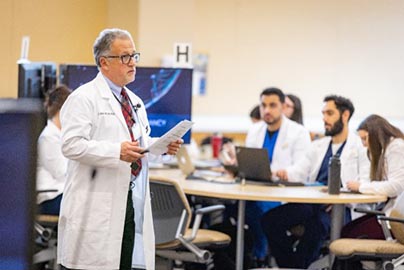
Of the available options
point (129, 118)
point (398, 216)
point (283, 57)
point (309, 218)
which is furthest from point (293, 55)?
point (129, 118)

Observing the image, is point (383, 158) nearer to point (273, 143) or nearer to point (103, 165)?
point (273, 143)

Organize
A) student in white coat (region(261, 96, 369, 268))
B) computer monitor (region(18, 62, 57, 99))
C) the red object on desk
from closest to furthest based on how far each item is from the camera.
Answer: student in white coat (region(261, 96, 369, 268)) < computer monitor (region(18, 62, 57, 99)) < the red object on desk

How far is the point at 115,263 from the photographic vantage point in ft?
11.8

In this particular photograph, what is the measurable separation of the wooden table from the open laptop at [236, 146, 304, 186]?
139mm

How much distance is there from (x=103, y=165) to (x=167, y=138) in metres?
0.30

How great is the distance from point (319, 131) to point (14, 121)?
28.1 feet

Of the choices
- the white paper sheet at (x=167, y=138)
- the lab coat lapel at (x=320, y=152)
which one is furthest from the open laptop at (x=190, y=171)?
the white paper sheet at (x=167, y=138)

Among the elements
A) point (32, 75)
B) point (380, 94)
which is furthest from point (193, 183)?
point (380, 94)

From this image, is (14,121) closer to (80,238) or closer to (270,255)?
(80,238)

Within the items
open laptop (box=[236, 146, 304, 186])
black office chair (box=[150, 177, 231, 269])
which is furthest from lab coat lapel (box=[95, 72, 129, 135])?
open laptop (box=[236, 146, 304, 186])

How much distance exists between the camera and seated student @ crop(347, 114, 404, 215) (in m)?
4.92

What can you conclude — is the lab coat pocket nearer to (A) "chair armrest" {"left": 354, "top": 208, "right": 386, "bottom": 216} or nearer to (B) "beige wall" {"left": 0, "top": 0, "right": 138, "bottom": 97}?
(A) "chair armrest" {"left": 354, "top": 208, "right": 386, "bottom": 216}

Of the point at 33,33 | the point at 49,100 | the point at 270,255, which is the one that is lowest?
the point at 270,255

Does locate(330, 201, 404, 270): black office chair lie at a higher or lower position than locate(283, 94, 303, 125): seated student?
lower
